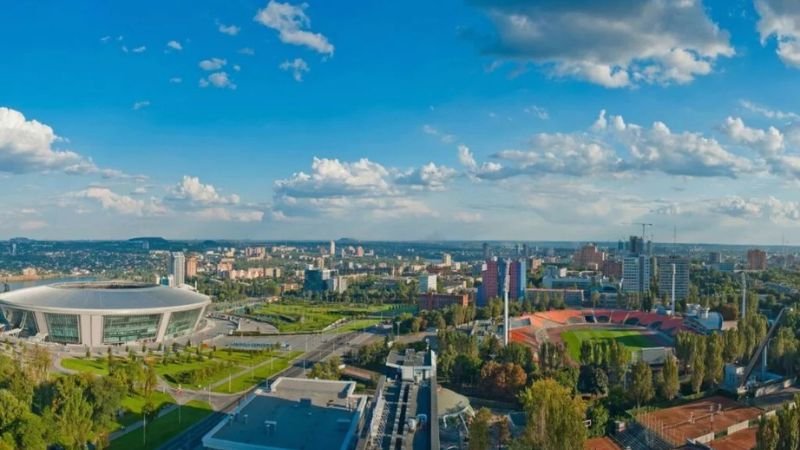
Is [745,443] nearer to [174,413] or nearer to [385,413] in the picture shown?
[385,413]

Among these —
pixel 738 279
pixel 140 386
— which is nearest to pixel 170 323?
pixel 140 386

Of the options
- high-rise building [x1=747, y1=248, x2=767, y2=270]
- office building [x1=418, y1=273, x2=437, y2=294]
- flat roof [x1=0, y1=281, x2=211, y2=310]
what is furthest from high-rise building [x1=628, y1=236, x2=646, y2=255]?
flat roof [x1=0, y1=281, x2=211, y2=310]

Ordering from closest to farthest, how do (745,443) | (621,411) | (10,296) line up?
(745,443)
(621,411)
(10,296)

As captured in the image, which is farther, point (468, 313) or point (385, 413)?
point (468, 313)

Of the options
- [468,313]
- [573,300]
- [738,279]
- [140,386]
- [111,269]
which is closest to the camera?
[140,386]

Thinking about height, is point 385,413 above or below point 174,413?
above

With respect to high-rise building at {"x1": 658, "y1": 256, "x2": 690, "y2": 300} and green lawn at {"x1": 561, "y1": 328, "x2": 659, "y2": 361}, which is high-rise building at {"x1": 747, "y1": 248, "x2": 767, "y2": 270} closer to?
high-rise building at {"x1": 658, "y1": 256, "x2": 690, "y2": 300}
